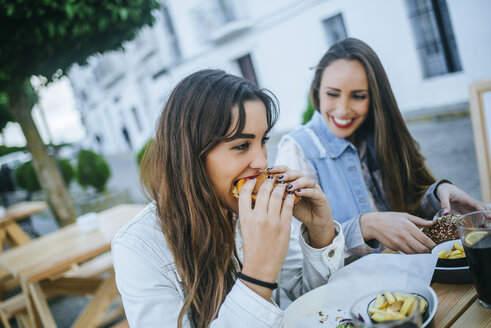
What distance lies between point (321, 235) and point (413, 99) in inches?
49.7

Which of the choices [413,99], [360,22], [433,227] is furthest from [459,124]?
[433,227]

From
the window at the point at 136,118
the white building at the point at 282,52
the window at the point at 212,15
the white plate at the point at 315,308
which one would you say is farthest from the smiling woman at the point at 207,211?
the window at the point at 136,118

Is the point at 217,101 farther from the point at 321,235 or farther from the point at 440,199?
the point at 440,199

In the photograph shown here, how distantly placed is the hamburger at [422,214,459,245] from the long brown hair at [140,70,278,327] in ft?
2.41

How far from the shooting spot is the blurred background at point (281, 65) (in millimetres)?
1948

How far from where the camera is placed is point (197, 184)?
1277 millimetres

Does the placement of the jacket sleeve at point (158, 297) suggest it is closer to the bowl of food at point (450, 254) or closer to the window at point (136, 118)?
the bowl of food at point (450, 254)

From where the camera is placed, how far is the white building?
6.24 feet

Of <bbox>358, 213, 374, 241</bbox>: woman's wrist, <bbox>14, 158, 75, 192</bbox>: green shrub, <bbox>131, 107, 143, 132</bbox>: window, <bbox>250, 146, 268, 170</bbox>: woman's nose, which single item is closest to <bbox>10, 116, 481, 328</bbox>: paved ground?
<bbox>358, 213, 374, 241</bbox>: woman's wrist

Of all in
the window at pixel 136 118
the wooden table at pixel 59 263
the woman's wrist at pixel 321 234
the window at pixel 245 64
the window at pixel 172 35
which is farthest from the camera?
the window at pixel 136 118

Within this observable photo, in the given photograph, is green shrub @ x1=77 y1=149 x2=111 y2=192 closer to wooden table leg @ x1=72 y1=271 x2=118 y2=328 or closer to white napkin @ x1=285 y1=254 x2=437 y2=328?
wooden table leg @ x1=72 y1=271 x2=118 y2=328

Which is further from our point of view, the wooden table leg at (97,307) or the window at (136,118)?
the window at (136,118)

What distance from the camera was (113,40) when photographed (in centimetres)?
476

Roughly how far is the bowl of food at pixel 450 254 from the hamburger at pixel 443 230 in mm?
71
